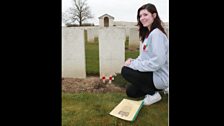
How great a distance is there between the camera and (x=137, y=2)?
1742 millimetres

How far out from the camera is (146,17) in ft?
5.74

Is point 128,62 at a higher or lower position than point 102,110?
higher

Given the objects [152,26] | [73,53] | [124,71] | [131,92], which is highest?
[152,26]

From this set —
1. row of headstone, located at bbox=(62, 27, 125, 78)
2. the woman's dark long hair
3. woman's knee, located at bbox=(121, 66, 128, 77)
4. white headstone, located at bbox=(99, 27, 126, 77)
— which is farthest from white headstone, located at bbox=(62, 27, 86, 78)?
the woman's dark long hair


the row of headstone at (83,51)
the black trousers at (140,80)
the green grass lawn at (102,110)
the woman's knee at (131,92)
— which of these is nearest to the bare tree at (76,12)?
the row of headstone at (83,51)

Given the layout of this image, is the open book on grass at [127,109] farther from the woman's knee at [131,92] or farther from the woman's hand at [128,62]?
the woman's hand at [128,62]

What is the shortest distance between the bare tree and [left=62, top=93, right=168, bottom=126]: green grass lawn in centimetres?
50

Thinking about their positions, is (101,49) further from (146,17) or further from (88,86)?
(146,17)

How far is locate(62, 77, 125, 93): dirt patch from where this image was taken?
177 centimetres

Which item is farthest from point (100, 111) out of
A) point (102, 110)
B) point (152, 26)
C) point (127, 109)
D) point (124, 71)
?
point (152, 26)

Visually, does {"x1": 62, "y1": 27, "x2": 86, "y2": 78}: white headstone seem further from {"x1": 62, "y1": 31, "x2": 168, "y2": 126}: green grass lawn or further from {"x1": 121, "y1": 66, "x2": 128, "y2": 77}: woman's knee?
{"x1": 121, "y1": 66, "x2": 128, "y2": 77}: woman's knee

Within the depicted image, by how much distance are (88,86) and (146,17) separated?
1.98ft

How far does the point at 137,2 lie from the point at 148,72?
47cm
